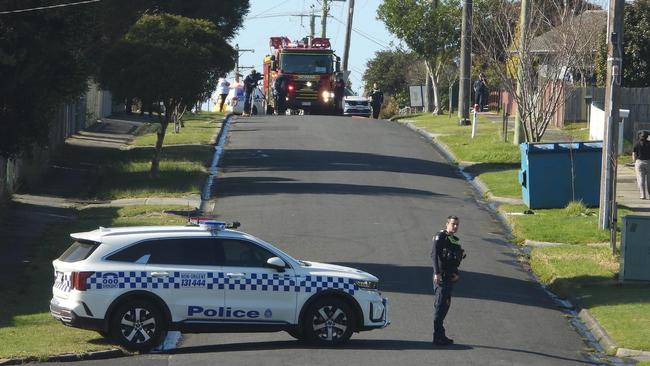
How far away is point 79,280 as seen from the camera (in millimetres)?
15500

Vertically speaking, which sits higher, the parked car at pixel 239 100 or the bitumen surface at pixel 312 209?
the parked car at pixel 239 100

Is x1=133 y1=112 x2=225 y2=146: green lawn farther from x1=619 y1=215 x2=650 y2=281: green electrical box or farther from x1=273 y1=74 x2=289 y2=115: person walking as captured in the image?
x1=619 y1=215 x2=650 y2=281: green electrical box

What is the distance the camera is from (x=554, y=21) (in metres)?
43.6

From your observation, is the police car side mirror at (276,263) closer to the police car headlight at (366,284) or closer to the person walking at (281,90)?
the police car headlight at (366,284)

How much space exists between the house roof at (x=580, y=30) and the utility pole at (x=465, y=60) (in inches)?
175

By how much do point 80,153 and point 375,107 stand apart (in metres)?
22.4

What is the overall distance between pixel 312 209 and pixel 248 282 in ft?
41.2

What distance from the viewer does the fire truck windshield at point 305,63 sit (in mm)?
55094

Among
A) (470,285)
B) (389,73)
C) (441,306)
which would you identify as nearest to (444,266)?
(441,306)

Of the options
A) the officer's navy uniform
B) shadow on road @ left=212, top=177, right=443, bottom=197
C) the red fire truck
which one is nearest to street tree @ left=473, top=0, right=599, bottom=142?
shadow on road @ left=212, top=177, right=443, bottom=197

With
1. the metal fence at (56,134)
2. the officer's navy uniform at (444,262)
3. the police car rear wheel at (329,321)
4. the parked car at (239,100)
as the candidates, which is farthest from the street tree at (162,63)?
the parked car at (239,100)

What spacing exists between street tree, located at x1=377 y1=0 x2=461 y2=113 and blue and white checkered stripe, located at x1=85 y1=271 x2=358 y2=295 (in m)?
39.8

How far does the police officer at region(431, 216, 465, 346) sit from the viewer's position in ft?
53.3

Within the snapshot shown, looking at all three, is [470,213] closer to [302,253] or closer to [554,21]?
[302,253]
